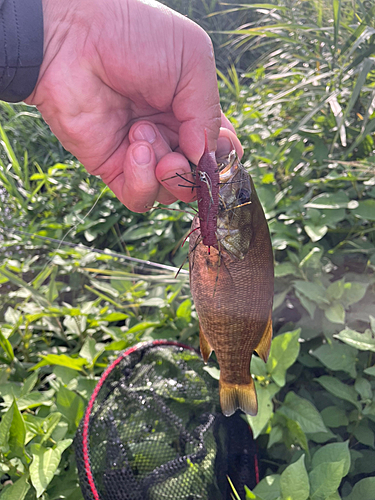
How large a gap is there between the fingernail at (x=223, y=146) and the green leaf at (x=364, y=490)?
4.44 ft

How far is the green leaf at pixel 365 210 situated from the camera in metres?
2.17

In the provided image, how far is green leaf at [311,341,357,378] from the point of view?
1.92m

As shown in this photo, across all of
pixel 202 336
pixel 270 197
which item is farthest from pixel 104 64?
pixel 270 197

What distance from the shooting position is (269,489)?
160 cm

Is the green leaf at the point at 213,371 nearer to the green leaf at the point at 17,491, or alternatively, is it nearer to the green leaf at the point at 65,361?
the green leaf at the point at 65,361

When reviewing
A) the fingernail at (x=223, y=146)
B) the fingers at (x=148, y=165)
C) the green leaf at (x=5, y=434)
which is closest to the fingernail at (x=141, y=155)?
the fingers at (x=148, y=165)

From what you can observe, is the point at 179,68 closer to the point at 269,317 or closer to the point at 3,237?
the point at 269,317

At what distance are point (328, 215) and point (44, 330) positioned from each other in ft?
6.51

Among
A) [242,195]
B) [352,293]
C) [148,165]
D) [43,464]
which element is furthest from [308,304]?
[43,464]

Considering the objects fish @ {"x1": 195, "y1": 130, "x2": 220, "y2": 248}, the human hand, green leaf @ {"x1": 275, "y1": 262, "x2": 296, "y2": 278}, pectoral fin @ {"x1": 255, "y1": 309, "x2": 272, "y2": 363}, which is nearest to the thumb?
the human hand

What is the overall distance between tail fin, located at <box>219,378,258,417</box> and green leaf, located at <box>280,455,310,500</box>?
0.72 feet

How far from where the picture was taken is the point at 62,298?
11.0 feet

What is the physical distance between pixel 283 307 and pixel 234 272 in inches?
45.1

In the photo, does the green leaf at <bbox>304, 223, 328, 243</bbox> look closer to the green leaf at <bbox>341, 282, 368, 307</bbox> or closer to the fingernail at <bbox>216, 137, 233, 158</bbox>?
the green leaf at <bbox>341, 282, 368, 307</bbox>
